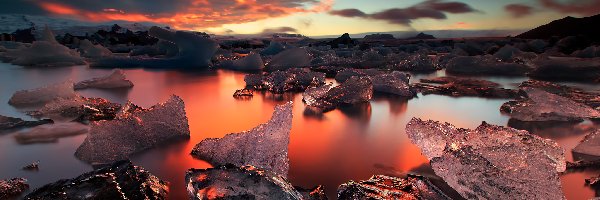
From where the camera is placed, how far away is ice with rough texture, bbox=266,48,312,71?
23.2 feet

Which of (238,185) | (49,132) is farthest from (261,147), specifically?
(49,132)

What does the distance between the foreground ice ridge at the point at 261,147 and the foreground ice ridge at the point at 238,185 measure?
320 mm

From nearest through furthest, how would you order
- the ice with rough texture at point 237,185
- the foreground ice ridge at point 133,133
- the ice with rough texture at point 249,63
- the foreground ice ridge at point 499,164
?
the ice with rough texture at point 237,185 → the foreground ice ridge at point 499,164 → the foreground ice ridge at point 133,133 → the ice with rough texture at point 249,63

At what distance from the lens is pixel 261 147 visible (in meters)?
1.46

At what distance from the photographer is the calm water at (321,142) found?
1431 mm

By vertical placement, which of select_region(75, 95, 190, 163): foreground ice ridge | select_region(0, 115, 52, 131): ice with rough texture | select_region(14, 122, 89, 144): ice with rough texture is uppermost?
select_region(75, 95, 190, 163): foreground ice ridge

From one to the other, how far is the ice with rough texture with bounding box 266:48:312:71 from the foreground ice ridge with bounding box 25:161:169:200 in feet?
19.2

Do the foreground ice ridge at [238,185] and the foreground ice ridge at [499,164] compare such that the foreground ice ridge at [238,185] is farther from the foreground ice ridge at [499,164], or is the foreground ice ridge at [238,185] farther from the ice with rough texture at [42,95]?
the ice with rough texture at [42,95]

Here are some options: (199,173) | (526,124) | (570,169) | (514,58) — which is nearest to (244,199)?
(199,173)

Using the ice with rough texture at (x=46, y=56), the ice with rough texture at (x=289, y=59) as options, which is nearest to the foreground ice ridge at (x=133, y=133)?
the ice with rough texture at (x=289, y=59)

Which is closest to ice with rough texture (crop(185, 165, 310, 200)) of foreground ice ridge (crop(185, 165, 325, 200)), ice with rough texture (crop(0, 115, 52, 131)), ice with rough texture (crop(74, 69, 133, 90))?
foreground ice ridge (crop(185, 165, 325, 200))

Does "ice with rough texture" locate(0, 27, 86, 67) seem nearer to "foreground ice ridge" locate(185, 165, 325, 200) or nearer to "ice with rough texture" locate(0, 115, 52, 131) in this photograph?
"ice with rough texture" locate(0, 115, 52, 131)

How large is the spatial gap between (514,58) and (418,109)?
7.28 m

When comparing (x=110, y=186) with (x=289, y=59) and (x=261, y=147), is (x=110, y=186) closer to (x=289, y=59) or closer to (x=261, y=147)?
(x=261, y=147)
